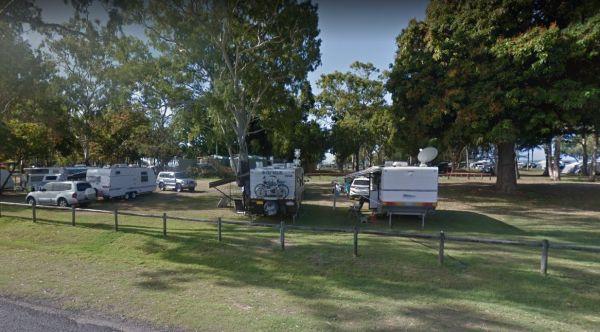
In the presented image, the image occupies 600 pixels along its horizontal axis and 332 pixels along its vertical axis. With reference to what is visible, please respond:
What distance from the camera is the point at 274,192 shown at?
587 inches

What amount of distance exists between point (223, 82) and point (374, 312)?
693 inches

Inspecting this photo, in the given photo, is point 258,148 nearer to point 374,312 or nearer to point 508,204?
point 508,204

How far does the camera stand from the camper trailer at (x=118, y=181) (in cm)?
2300

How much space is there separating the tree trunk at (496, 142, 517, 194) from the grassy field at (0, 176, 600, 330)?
996cm

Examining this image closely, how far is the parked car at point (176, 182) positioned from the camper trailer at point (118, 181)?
4.07 m

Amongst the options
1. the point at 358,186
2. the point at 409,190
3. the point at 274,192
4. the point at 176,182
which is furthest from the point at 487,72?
the point at 176,182

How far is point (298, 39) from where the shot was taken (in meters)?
20.5

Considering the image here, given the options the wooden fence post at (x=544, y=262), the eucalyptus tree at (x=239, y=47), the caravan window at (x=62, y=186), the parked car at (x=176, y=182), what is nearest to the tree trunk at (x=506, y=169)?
the eucalyptus tree at (x=239, y=47)

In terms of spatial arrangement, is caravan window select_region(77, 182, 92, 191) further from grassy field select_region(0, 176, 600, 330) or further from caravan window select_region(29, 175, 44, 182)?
caravan window select_region(29, 175, 44, 182)

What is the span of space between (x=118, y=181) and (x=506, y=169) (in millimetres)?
25437

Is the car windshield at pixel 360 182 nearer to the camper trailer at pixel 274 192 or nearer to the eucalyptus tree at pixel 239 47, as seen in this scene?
the eucalyptus tree at pixel 239 47

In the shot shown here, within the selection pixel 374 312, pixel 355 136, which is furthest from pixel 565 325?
pixel 355 136

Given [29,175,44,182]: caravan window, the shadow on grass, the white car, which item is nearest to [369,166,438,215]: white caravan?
the shadow on grass

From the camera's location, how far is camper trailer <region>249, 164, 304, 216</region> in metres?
14.9
